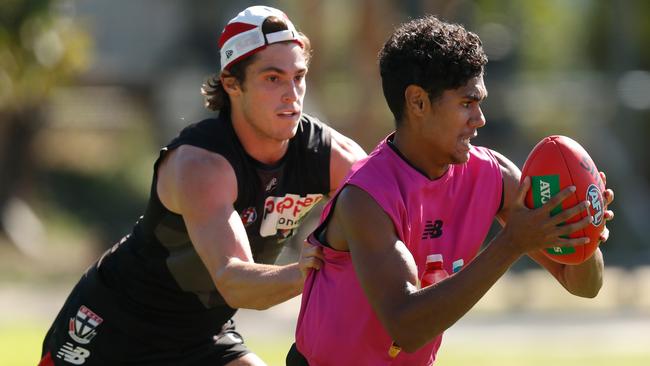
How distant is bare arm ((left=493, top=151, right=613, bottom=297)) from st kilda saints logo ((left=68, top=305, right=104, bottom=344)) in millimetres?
2202

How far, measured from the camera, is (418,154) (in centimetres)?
452

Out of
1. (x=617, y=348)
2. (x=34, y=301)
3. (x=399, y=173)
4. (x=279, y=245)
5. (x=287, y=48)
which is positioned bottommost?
(x=617, y=348)

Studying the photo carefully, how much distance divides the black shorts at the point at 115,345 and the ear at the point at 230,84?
1176 mm

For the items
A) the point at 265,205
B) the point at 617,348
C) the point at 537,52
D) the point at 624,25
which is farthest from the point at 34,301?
the point at 537,52

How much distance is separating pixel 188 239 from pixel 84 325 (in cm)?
71

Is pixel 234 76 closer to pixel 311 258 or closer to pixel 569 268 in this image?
pixel 311 258

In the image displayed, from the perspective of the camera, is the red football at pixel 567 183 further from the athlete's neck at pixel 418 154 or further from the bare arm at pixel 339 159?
the bare arm at pixel 339 159

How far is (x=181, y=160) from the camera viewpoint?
18.6 feet

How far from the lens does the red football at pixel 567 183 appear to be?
4227mm

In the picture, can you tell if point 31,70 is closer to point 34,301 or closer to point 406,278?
point 34,301

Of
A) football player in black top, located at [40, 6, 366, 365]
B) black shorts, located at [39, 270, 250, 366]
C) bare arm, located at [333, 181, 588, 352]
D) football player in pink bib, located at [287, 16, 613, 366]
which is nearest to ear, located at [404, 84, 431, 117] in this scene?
football player in pink bib, located at [287, 16, 613, 366]

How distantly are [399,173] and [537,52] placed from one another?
29.3m

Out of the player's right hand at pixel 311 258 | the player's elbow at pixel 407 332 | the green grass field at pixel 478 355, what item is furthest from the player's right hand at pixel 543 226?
the green grass field at pixel 478 355

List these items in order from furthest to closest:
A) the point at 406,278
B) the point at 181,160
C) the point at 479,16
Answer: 1. the point at 479,16
2. the point at 181,160
3. the point at 406,278
